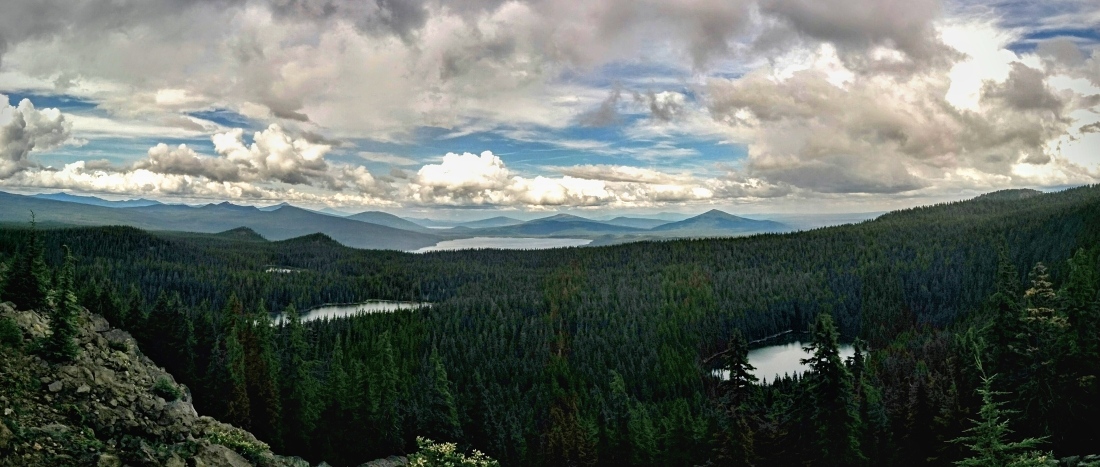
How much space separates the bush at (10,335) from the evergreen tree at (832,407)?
58996 mm

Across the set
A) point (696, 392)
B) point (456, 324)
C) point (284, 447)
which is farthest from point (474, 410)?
point (456, 324)

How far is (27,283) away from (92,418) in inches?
1020

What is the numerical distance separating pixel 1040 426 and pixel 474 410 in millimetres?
70699

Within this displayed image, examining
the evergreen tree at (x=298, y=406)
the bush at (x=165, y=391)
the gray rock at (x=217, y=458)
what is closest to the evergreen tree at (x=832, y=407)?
the gray rock at (x=217, y=458)

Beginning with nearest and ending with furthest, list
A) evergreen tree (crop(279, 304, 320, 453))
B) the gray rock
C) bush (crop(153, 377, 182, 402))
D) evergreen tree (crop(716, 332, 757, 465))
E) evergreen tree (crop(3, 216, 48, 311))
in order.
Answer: the gray rock < bush (crop(153, 377, 182, 402)) < evergreen tree (crop(3, 216, 48, 311)) < evergreen tree (crop(716, 332, 757, 465)) < evergreen tree (crop(279, 304, 320, 453))

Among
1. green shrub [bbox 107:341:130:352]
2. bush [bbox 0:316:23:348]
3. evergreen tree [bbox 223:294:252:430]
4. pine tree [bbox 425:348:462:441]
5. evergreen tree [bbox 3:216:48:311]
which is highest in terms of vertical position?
evergreen tree [bbox 3:216:48:311]

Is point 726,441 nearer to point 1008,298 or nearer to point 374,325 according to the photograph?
point 1008,298

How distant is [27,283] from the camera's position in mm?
51469

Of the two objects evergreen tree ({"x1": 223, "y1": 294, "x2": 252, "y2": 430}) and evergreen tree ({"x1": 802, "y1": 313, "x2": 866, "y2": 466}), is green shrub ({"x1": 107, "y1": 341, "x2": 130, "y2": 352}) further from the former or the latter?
evergreen tree ({"x1": 802, "y1": 313, "x2": 866, "y2": 466})

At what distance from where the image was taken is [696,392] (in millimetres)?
129500

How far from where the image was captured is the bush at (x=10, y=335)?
38625 millimetres

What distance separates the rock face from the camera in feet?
89.2

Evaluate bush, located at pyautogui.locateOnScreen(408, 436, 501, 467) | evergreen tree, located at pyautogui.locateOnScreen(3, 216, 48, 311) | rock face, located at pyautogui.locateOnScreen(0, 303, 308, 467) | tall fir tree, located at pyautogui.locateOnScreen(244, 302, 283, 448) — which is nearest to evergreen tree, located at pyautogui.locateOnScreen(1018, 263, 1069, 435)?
bush, located at pyautogui.locateOnScreen(408, 436, 501, 467)

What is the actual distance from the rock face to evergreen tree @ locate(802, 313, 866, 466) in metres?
43.9
